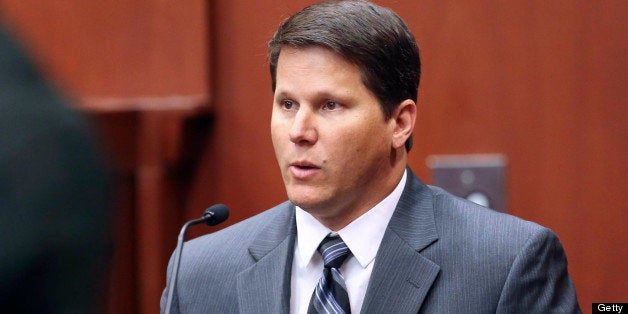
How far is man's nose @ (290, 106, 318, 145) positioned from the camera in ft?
6.40

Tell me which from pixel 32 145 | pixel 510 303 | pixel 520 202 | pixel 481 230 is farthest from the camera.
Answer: pixel 520 202

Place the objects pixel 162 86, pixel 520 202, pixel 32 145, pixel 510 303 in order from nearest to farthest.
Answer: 1. pixel 32 145
2. pixel 510 303
3. pixel 520 202
4. pixel 162 86

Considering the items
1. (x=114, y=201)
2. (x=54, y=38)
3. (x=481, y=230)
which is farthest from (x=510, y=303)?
(x=54, y=38)

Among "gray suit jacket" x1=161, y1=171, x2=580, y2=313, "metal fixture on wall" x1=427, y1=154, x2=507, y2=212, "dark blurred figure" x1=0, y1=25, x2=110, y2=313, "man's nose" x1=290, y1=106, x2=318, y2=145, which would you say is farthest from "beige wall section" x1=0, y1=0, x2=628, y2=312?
"dark blurred figure" x1=0, y1=25, x2=110, y2=313

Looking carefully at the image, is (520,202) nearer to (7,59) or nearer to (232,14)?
(232,14)

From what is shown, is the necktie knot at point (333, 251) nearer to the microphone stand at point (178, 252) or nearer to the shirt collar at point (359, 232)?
the shirt collar at point (359, 232)

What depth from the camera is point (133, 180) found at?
291cm

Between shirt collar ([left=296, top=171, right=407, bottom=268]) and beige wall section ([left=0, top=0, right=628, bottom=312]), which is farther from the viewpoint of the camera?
beige wall section ([left=0, top=0, right=628, bottom=312])

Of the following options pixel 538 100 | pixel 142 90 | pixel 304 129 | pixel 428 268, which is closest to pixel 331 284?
pixel 428 268

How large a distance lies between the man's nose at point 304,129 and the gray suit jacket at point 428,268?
0.80 ft

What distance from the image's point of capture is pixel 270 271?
6.82 ft

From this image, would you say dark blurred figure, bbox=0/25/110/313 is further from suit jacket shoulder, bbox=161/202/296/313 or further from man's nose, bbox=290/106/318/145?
suit jacket shoulder, bbox=161/202/296/313

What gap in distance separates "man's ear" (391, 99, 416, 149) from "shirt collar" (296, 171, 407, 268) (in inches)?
4.0

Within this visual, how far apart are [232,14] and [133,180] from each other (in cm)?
53
